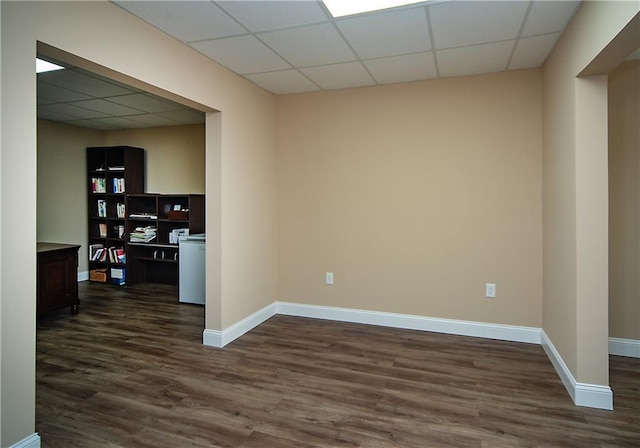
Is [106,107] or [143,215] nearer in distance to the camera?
[106,107]

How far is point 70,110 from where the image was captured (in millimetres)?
4988

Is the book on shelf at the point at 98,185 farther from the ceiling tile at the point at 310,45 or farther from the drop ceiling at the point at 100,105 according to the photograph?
the ceiling tile at the point at 310,45

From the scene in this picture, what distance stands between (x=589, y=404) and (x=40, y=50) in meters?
3.66

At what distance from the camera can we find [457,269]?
12.1 ft

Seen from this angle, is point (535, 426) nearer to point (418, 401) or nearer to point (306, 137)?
point (418, 401)

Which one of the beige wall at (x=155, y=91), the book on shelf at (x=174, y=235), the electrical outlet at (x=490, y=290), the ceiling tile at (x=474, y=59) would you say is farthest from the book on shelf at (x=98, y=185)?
the electrical outlet at (x=490, y=290)

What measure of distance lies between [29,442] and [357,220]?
3.01 metres

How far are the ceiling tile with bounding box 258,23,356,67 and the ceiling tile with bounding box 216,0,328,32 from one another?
10 centimetres

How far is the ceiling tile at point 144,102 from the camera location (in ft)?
14.2

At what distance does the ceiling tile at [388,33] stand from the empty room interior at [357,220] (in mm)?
18

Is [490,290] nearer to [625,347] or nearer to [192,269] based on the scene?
[625,347]

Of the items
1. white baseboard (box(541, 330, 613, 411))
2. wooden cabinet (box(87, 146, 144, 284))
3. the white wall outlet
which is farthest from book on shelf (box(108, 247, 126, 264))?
white baseboard (box(541, 330, 613, 411))

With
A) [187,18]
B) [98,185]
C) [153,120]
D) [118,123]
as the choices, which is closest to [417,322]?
[187,18]

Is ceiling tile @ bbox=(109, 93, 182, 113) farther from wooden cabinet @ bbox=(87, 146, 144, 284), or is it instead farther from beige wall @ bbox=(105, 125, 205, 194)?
wooden cabinet @ bbox=(87, 146, 144, 284)
